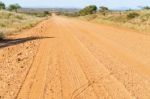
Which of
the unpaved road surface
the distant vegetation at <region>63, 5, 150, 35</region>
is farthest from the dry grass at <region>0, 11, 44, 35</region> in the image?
the unpaved road surface

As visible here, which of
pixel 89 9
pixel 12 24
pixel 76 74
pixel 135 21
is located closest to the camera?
pixel 76 74

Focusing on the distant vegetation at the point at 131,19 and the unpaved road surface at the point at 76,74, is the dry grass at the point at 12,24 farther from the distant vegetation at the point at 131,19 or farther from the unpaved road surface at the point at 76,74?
the unpaved road surface at the point at 76,74

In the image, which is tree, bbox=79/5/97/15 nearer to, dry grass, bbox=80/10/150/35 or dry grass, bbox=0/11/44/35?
dry grass, bbox=0/11/44/35

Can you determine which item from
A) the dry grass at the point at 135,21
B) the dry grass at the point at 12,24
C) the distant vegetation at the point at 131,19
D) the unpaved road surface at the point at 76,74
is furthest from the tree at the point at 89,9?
the unpaved road surface at the point at 76,74

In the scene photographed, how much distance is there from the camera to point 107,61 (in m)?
13.7

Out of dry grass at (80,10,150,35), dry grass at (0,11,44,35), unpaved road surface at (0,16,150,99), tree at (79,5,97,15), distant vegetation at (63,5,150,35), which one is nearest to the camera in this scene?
unpaved road surface at (0,16,150,99)

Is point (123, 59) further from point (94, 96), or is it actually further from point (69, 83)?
point (94, 96)

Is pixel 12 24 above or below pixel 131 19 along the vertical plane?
below

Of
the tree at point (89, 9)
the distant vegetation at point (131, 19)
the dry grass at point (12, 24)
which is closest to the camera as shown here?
the dry grass at point (12, 24)

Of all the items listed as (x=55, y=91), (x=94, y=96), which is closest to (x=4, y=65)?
(x=55, y=91)

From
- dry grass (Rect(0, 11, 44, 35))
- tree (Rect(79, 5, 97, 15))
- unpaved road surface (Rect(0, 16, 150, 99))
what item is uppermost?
unpaved road surface (Rect(0, 16, 150, 99))

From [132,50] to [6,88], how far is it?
8631 mm

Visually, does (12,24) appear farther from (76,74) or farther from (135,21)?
(76,74)

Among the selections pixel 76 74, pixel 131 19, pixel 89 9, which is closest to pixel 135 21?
pixel 131 19
